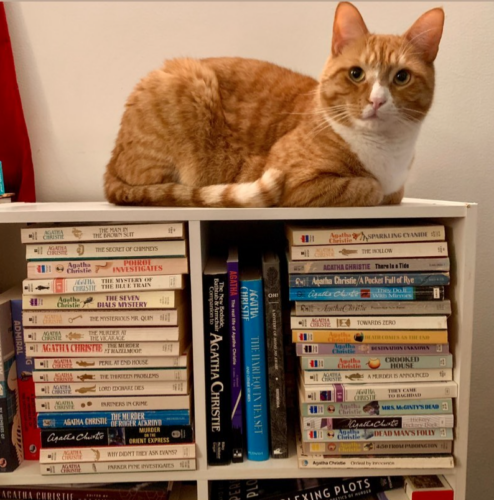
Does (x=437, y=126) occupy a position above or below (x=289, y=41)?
below

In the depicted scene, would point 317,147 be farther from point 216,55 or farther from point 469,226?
point 216,55

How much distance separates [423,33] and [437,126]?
39 cm

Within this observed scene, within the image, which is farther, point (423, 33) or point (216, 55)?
point (216, 55)

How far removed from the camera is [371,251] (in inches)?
32.1

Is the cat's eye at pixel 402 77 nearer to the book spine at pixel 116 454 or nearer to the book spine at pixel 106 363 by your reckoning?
the book spine at pixel 106 363

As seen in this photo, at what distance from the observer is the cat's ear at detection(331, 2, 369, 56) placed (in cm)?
85

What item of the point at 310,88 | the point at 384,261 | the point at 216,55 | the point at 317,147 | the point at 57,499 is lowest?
the point at 57,499

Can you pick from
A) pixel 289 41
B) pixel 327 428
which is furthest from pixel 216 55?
pixel 327 428

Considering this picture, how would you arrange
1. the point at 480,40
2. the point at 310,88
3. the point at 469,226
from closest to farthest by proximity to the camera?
1. the point at 469,226
2. the point at 310,88
3. the point at 480,40

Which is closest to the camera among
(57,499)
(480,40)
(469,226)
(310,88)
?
(469,226)

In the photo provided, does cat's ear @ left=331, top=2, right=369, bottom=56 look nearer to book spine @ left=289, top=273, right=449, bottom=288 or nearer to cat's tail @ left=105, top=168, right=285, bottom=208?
cat's tail @ left=105, top=168, right=285, bottom=208

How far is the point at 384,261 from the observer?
81 cm

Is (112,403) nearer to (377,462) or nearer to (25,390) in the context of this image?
(25,390)

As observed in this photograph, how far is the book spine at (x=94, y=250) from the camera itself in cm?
82
